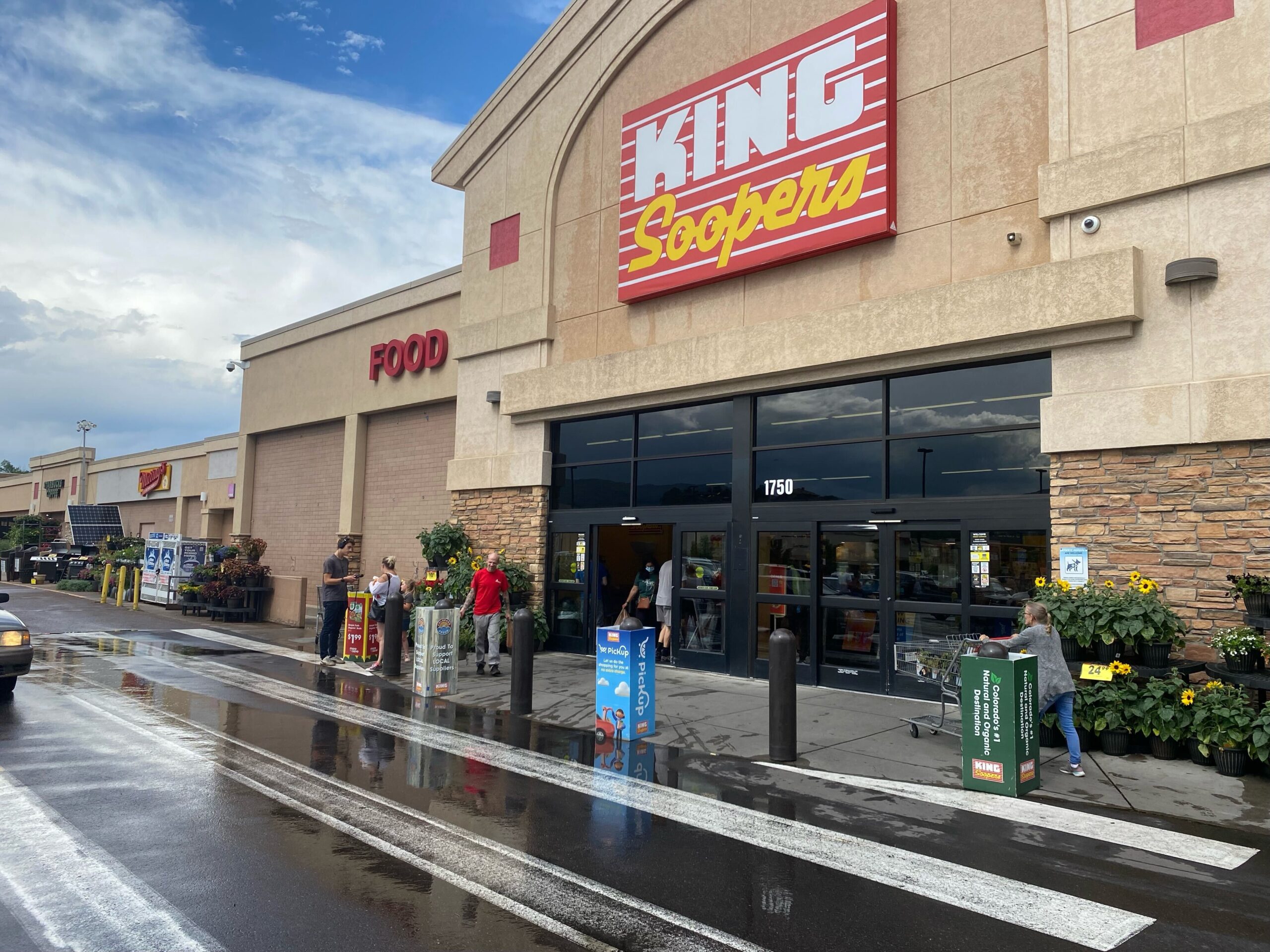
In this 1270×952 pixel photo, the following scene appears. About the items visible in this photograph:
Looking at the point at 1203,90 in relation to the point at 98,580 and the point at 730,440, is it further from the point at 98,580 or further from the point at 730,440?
the point at 98,580

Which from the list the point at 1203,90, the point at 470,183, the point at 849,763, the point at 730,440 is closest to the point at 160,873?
the point at 849,763

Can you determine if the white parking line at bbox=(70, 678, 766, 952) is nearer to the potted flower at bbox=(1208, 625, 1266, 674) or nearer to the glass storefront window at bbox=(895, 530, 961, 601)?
the potted flower at bbox=(1208, 625, 1266, 674)

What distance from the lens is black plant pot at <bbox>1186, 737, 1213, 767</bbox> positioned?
763 cm

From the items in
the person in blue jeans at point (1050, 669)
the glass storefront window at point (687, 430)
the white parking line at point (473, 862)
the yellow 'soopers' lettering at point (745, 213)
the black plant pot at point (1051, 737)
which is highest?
the yellow 'soopers' lettering at point (745, 213)

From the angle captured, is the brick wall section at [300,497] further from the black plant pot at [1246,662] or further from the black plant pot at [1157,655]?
the black plant pot at [1246,662]

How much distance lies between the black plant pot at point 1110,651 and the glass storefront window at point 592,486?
7871 millimetres

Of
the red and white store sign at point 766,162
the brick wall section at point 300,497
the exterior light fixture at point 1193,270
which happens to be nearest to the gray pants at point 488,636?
the red and white store sign at point 766,162

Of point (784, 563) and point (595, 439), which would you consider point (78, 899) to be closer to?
point (784, 563)

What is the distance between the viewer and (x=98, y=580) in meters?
32.0

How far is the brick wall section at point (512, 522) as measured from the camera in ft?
51.8

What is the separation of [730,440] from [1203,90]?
22.9 feet

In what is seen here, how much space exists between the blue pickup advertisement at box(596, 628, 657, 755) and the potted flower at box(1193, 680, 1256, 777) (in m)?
4.91

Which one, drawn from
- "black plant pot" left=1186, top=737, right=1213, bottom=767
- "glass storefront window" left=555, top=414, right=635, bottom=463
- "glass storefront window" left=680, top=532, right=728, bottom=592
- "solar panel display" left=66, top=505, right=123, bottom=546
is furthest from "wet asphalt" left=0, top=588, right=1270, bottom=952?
"solar panel display" left=66, top=505, right=123, bottom=546

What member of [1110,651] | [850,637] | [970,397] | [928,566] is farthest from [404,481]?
[1110,651]
